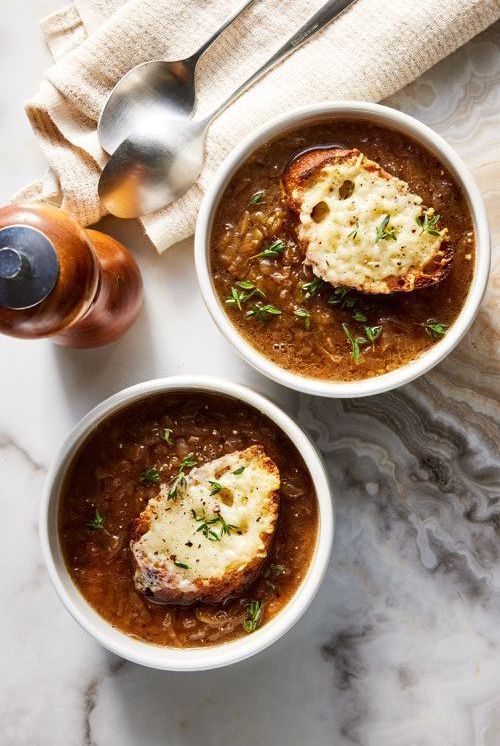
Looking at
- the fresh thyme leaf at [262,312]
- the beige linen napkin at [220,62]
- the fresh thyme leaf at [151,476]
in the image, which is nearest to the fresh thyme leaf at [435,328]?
the fresh thyme leaf at [262,312]

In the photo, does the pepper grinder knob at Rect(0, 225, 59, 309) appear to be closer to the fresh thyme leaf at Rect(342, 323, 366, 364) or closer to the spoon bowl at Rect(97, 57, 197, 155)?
the spoon bowl at Rect(97, 57, 197, 155)

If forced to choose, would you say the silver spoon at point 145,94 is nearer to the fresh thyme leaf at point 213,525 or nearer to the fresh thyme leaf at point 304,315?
the fresh thyme leaf at point 304,315

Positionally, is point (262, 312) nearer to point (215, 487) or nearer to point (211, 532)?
point (215, 487)

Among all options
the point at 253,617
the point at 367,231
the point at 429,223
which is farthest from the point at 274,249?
the point at 253,617

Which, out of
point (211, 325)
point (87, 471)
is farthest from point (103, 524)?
point (211, 325)

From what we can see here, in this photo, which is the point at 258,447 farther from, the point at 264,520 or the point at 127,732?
the point at 127,732
